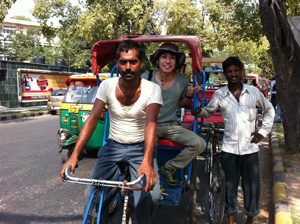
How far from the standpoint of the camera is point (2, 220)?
3.72 metres

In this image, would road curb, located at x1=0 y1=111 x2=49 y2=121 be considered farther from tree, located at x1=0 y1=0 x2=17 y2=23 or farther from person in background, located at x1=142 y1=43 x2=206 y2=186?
person in background, located at x1=142 y1=43 x2=206 y2=186

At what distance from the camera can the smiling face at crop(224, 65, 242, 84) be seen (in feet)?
10.7

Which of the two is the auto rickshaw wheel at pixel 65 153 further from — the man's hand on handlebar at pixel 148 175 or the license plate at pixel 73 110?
the man's hand on handlebar at pixel 148 175

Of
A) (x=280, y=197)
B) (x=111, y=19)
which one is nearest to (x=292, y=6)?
(x=280, y=197)

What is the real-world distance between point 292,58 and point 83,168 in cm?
456

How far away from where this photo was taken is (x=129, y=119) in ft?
8.62

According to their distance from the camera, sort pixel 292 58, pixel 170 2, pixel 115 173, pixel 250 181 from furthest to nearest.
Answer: pixel 170 2 < pixel 292 58 < pixel 250 181 < pixel 115 173

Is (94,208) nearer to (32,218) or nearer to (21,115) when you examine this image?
(32,218)

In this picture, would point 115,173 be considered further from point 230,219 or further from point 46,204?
point 46,204

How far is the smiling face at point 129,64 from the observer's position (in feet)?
8.37

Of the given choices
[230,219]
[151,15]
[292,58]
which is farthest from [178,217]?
[151,15]

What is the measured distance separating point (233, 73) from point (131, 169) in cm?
153

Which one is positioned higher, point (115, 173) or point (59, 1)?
point (59, 1)

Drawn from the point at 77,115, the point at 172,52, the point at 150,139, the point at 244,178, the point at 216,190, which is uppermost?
the point at 172,52
